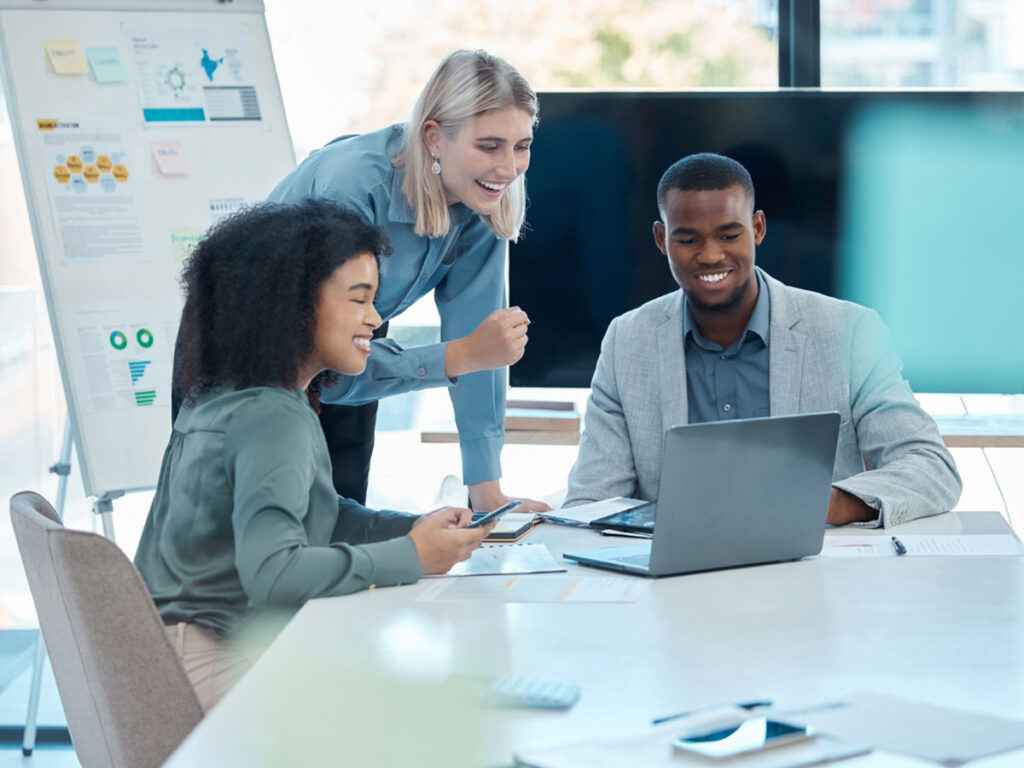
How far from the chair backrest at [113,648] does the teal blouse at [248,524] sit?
0.16m

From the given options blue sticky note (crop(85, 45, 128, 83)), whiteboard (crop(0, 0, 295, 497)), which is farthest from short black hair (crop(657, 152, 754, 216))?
blue sticky note (crop(85, 45, 128, 83))

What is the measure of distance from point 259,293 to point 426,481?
2.08 metres

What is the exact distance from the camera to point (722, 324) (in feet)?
6.82

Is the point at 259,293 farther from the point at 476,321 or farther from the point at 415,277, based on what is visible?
the point at 476,321

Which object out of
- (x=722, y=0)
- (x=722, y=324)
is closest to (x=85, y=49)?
(x=722, y=324)

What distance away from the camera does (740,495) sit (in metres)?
1.39

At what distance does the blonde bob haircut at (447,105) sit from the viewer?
2105 millimetres

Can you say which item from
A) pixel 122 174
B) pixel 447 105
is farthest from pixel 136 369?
pixel 447 105

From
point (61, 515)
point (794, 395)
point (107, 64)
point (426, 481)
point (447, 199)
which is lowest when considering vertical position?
point (426, 481)

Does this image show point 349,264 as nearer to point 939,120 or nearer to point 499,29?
point 939,120

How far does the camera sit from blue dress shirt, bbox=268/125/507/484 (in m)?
2.17

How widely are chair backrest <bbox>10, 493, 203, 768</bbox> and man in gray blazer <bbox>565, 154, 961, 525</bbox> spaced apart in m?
0.94

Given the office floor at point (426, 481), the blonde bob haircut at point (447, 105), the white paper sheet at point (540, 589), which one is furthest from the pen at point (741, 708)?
the office floor at point (426, 481)

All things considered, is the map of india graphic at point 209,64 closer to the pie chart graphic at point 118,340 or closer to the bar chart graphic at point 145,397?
the pie chart graphic at point 118,340
